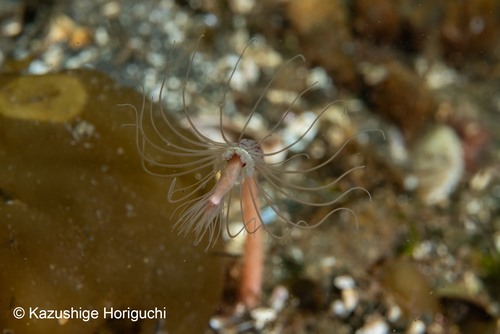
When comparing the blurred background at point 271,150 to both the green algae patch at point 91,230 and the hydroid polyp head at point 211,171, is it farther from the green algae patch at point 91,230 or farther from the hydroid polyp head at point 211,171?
the hydroid polyp head at point 211,171

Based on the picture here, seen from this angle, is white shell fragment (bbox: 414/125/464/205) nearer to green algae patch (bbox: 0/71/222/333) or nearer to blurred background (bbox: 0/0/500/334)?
blurred background (bbox: 0/0/500/334)

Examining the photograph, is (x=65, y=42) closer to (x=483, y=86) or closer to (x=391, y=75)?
(x=391, y=75)
